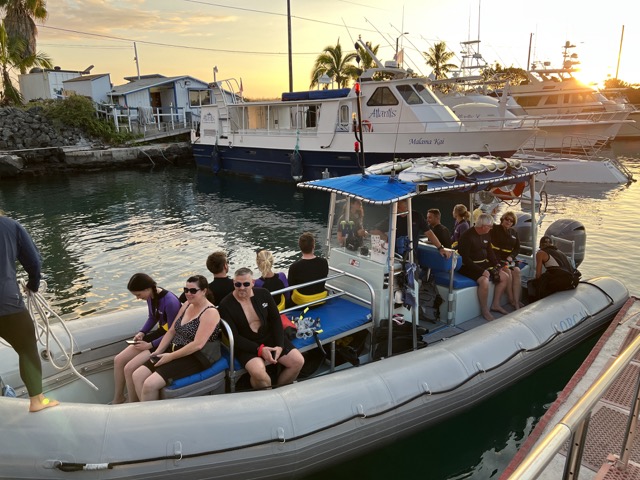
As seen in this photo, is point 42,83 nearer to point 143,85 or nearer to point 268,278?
point 143,85

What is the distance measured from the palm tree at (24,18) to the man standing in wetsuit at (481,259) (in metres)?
40.9

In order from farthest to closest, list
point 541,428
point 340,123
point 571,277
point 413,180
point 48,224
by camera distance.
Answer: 1. point 340,123
2. point 48,224
3. point 571,277
4. point 413,180
5. point 541,428

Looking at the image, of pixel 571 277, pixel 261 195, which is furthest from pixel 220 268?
pixel 261 195

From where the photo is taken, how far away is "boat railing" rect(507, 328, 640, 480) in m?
1.79

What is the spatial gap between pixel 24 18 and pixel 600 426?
46162mm

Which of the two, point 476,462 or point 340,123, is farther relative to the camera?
point 340,123

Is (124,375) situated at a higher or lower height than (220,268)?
lower

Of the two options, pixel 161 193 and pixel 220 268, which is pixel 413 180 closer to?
pixel 220 268

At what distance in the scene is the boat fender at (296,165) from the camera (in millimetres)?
22422

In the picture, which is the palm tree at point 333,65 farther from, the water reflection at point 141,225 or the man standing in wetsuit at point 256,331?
the man standing in wetsuit at point 256,331

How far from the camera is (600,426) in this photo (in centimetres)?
400

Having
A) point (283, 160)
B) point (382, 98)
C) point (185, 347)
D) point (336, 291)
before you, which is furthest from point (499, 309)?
point (283, 160)

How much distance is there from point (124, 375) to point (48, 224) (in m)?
13.5

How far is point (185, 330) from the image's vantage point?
4.59m
